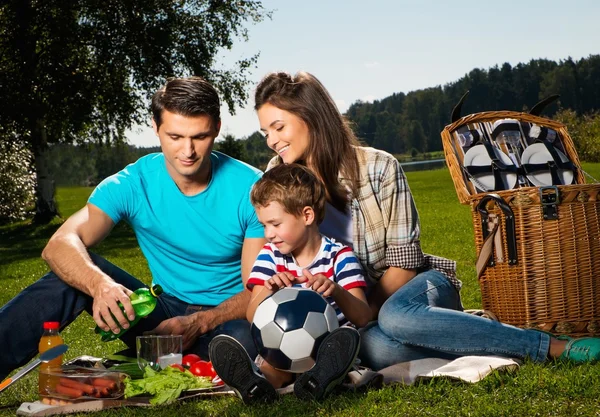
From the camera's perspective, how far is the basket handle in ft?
15.2

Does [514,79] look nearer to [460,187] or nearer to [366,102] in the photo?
[366,102]

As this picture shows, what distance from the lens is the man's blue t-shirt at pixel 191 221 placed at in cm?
435

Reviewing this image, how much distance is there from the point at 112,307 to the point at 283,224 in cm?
Result: 92

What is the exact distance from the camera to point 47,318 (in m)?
4.06

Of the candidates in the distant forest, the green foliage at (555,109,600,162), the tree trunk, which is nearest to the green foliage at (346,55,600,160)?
the distant forest

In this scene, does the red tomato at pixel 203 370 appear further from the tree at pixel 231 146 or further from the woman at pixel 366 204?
the tree at pixel 231 146

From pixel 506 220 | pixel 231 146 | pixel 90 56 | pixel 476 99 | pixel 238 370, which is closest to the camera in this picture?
pixel 238 370

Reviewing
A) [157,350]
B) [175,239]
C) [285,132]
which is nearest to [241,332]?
[157,350]

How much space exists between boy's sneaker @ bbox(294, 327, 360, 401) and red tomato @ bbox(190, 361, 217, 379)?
68 centimetres

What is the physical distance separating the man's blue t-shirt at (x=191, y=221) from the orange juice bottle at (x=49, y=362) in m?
0.71

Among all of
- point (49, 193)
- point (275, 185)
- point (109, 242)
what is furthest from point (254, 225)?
point (49, 193)

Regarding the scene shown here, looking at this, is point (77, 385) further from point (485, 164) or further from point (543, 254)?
point (485, 164)

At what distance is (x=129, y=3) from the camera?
67.6ft

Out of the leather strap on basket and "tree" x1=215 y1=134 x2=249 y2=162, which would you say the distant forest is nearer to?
"tree" x1=215 y1=134 x2=249 y2=162
